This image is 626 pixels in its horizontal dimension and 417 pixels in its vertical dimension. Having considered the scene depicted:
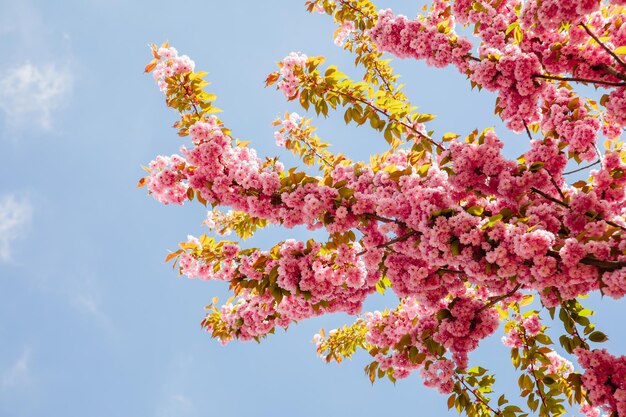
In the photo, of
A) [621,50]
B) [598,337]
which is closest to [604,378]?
[598,337]

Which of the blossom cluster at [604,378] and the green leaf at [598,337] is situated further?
the green leaf at [598,337]

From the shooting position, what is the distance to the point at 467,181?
14.8 feet

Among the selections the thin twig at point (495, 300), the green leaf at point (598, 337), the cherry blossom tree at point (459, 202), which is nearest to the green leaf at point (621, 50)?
the cherry blossom tree at point (459, 202)

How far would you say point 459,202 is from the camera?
4.99 m

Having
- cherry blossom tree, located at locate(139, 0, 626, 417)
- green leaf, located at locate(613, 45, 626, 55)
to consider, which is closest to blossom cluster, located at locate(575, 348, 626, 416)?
cherry blossom tree, located at locate(139, 0, 626, 417)

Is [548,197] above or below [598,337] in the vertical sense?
above

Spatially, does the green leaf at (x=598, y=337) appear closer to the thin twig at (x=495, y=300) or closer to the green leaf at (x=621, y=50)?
the thin twig at (x=495, y=300)

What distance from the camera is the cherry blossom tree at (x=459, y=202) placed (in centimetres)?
395

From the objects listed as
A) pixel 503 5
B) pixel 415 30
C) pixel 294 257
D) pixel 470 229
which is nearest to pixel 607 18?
pixel 503 5

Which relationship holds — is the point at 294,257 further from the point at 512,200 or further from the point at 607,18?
the point at 607,18

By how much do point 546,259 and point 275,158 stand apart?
3.05 metres

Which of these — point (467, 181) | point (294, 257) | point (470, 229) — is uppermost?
point (467, 181)

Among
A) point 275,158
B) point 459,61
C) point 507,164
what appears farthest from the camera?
point 459,61

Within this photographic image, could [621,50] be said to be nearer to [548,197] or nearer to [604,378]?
[548,197]
